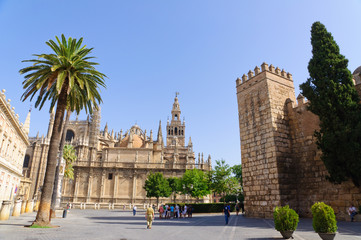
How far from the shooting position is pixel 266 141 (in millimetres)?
16953

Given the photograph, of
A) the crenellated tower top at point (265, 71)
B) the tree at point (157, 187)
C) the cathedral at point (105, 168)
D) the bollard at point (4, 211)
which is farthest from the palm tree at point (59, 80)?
the cathedral at point (105, 168)

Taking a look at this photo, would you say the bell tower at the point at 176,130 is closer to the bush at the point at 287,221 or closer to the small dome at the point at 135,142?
the small dome at the point at 135,142

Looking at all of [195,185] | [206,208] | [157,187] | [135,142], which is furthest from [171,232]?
[135,142]

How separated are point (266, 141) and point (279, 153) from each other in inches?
47.6

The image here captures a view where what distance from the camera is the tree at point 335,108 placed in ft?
42.1

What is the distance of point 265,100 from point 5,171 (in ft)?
85.8

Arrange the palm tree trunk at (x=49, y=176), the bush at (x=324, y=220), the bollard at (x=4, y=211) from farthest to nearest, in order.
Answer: the bollard at (x=4, y=211) → the palm tree trunk at (x=49, y=176) → the bush at (x=324, y=220)

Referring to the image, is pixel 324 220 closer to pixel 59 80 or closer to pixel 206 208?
pixel 59 80

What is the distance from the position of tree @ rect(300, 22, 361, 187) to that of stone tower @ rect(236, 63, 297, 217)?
2.57 metres

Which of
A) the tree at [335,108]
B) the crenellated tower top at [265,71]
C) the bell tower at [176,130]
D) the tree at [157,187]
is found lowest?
the tree at [157,187]

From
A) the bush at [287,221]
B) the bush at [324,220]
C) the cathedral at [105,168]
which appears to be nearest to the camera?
the bush at [324,220]

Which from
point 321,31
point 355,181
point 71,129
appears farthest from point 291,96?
point 71,129

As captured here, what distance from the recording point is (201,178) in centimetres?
3812

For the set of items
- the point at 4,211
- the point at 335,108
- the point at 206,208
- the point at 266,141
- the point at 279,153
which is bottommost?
the point at 206,208
